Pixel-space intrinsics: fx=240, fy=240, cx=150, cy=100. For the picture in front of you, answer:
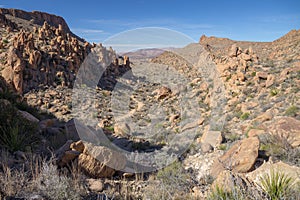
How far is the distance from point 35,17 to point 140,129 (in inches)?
1858

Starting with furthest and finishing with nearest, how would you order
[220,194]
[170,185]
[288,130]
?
[288,130], [170,185], [220,194]

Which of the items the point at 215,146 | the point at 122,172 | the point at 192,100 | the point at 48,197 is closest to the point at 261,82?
the point at 192,100

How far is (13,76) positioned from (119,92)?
8360 mm

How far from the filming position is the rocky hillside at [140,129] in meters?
4.05

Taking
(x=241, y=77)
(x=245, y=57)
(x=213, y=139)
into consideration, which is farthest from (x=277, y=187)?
(x=245, y=57)

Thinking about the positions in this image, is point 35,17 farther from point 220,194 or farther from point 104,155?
point 220,194

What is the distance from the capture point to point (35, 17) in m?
48.3

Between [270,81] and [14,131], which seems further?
[270,81]

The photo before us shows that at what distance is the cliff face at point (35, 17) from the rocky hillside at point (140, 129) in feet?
54.2

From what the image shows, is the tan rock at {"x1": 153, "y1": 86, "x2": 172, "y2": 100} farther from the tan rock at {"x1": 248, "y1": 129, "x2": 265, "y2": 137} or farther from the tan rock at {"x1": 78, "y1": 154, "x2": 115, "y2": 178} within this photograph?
the tan rock at {"x1": 78, "y1": 154, "x2": 115, "y2": 178}

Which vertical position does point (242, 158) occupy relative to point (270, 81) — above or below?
below

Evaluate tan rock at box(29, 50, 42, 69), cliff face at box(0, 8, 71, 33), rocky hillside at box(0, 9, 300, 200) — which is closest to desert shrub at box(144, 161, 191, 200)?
rocky hillside at box(0, 9, 300, 200)

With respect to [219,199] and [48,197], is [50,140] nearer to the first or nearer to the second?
[48,197]

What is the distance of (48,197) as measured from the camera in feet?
11.6
